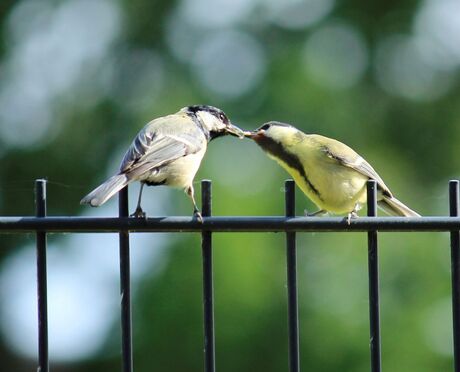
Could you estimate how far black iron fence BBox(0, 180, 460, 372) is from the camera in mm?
3111

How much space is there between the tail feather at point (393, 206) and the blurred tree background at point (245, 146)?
16.3 feet

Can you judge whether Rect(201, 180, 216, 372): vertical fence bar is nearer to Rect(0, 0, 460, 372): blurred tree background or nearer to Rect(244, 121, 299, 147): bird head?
Rect(244, 121, 299, 147): bird head

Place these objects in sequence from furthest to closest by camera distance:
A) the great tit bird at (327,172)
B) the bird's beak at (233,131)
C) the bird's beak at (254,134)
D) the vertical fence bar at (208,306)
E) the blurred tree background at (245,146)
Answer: the blurred tree background at (245,146) → the bird's beak at (254,134) → the bird's beak at (233,131) → the great tit bird at (327,172) → the vertical fence bar at (208,306)

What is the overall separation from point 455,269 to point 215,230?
73 cm

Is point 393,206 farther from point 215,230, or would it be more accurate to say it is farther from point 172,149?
point 215,230

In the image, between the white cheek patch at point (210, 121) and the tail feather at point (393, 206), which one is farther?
the white cheek patch at point (210, 121)

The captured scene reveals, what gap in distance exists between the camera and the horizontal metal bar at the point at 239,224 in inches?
123

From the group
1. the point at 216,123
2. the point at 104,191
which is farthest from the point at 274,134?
the point at 104,191

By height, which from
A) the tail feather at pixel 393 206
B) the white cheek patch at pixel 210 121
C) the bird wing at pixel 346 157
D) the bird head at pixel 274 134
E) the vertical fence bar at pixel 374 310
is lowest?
the vertical fence bar at pixel 374 310

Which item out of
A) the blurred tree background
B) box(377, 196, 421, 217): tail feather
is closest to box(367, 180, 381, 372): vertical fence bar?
box(377, 196, 421, 217): tail feather

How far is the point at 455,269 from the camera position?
3160 mm

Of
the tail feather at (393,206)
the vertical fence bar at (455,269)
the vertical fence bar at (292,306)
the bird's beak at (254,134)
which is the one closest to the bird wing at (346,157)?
the tail feather at (393,206)

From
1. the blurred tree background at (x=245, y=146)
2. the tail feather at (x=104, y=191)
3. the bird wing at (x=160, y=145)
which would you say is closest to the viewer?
the tail feather at (x=104, y=191)

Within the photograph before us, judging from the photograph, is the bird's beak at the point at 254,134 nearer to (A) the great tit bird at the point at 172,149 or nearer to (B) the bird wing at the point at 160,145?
(A) the great tit bird at the point at 172,149
